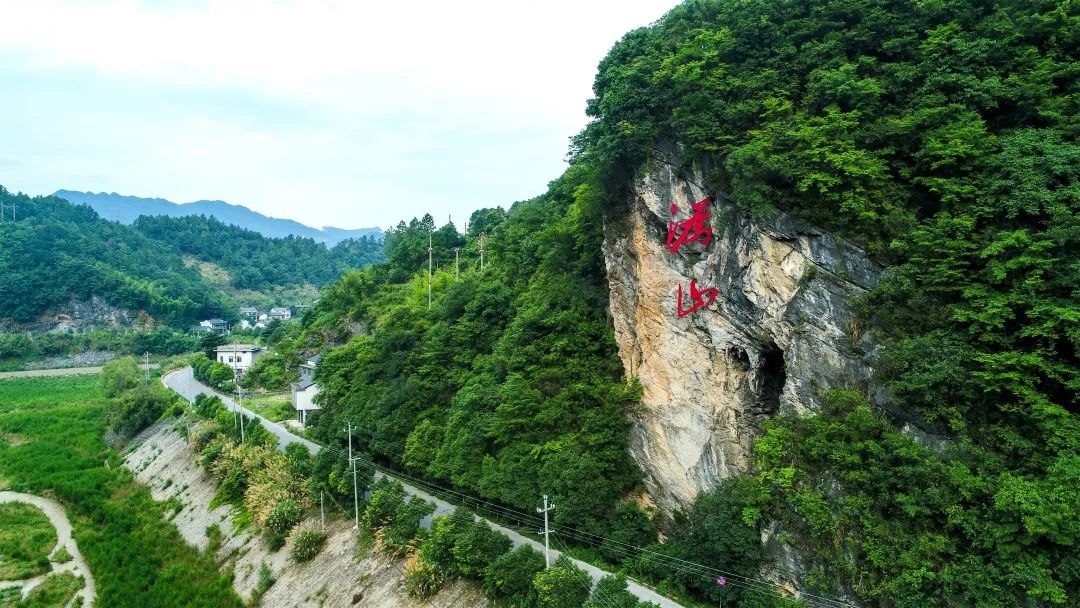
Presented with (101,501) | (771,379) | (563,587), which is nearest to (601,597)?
(563,587)

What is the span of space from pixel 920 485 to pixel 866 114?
8369 millimetres

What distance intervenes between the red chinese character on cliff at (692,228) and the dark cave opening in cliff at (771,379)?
11.8 feet

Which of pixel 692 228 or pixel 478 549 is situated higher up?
pixel 692 228

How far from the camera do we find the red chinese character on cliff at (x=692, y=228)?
54.6 feet

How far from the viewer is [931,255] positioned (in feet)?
41.0

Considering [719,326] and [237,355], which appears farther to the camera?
[237,355]

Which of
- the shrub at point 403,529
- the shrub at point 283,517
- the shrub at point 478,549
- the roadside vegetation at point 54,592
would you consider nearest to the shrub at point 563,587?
the shrub at point 478,549

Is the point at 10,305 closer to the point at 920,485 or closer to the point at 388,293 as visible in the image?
the point at 388,293

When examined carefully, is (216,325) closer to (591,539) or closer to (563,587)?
(591,539)

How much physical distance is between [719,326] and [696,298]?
1097mm

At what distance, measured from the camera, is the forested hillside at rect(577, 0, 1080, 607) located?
1051 cm

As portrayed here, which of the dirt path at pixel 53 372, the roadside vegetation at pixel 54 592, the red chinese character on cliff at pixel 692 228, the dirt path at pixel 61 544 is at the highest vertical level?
the red chinese character on cliff at pixel 692 228

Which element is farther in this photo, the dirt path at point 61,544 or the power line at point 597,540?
the dirt path at point 61,544

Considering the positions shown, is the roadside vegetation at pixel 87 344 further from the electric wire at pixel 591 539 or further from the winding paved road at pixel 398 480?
the electric wire at pixel 591 539
